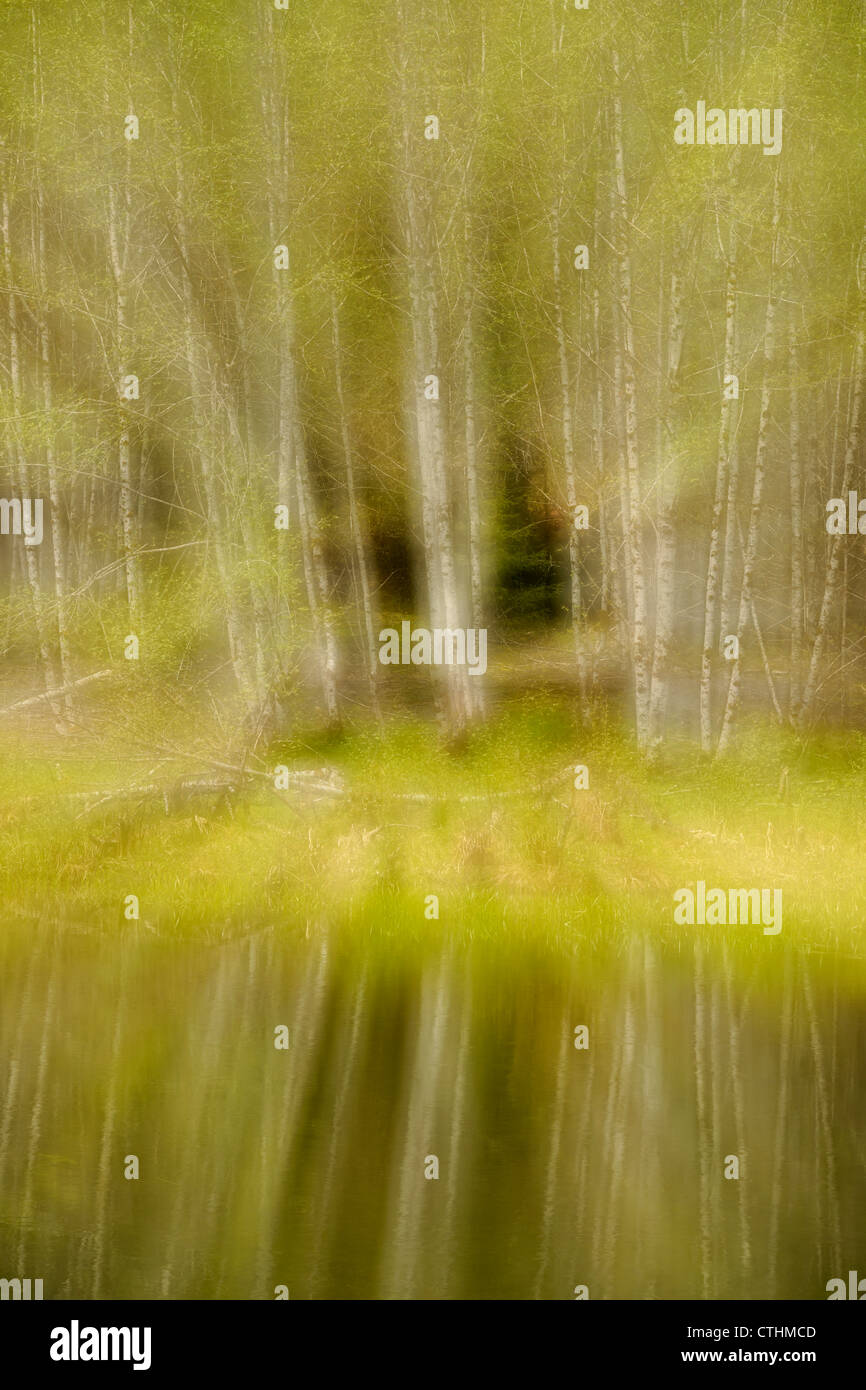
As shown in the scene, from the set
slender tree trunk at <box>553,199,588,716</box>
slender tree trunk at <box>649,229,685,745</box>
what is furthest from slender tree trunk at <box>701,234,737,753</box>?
slender tree trunk at <box>553,199,588,716</box>

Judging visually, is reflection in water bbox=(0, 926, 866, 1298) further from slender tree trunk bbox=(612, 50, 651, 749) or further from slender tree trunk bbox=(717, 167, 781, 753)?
slender tree trunk bbox=(717, 167, 781, 753)

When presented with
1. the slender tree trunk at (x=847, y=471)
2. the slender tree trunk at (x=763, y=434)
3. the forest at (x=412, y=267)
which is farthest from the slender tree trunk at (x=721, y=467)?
the slender tree trunk at (x=847, y=471)

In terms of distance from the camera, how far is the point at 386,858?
13039 mm

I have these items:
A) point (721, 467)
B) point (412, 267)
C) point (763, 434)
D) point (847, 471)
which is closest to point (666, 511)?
point (721, 467)

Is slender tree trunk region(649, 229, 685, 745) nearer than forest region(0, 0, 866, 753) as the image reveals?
Yes

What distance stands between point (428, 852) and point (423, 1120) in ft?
15.0

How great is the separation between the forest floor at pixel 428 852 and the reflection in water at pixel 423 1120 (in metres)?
0.53

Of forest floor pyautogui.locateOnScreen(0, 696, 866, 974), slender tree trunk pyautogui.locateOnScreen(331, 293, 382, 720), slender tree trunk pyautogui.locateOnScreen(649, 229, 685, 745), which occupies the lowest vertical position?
forest floor pyautogui.locateOnScreen(0, 696, 866, 974)

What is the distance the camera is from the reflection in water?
711 cm

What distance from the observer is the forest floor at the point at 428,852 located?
12.4m

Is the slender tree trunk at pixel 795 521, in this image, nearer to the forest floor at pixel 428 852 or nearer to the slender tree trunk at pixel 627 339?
the slender tree trunk at pixel 627 339

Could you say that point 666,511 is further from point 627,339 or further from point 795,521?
point 795,521

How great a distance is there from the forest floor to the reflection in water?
529 mm

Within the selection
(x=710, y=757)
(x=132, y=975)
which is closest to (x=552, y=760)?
(x=710, y=757)
